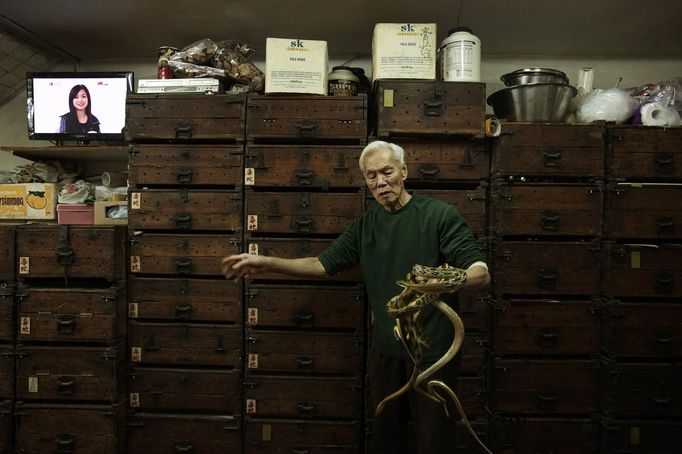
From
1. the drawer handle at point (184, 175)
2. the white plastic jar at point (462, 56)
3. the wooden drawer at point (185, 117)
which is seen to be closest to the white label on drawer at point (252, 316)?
the drawer handle at point (184, 175)

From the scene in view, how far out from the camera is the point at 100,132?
106 inches

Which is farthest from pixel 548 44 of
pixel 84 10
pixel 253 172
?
pixel 84 10

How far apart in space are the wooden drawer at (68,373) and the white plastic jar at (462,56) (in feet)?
7.96

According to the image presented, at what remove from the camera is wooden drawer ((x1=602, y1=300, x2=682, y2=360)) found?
7.34ft

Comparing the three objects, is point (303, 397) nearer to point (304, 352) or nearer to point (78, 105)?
point (304, 352)

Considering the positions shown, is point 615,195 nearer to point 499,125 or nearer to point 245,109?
point 499,125

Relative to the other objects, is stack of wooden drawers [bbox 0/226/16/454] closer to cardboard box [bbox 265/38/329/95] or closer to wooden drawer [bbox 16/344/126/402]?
wooden drawer [bbox 16/344/126/402]

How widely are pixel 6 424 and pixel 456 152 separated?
116 inches

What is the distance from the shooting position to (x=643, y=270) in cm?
223

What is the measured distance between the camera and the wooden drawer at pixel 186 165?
7.42ft

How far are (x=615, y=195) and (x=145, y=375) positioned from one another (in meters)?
2.79

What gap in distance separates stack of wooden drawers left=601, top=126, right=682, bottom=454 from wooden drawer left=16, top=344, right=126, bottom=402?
2746 millimetres

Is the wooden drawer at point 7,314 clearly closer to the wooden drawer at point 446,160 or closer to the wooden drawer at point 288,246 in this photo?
the wooden drawer at point 288,246

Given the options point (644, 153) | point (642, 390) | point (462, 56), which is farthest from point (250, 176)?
point (642, 390)
